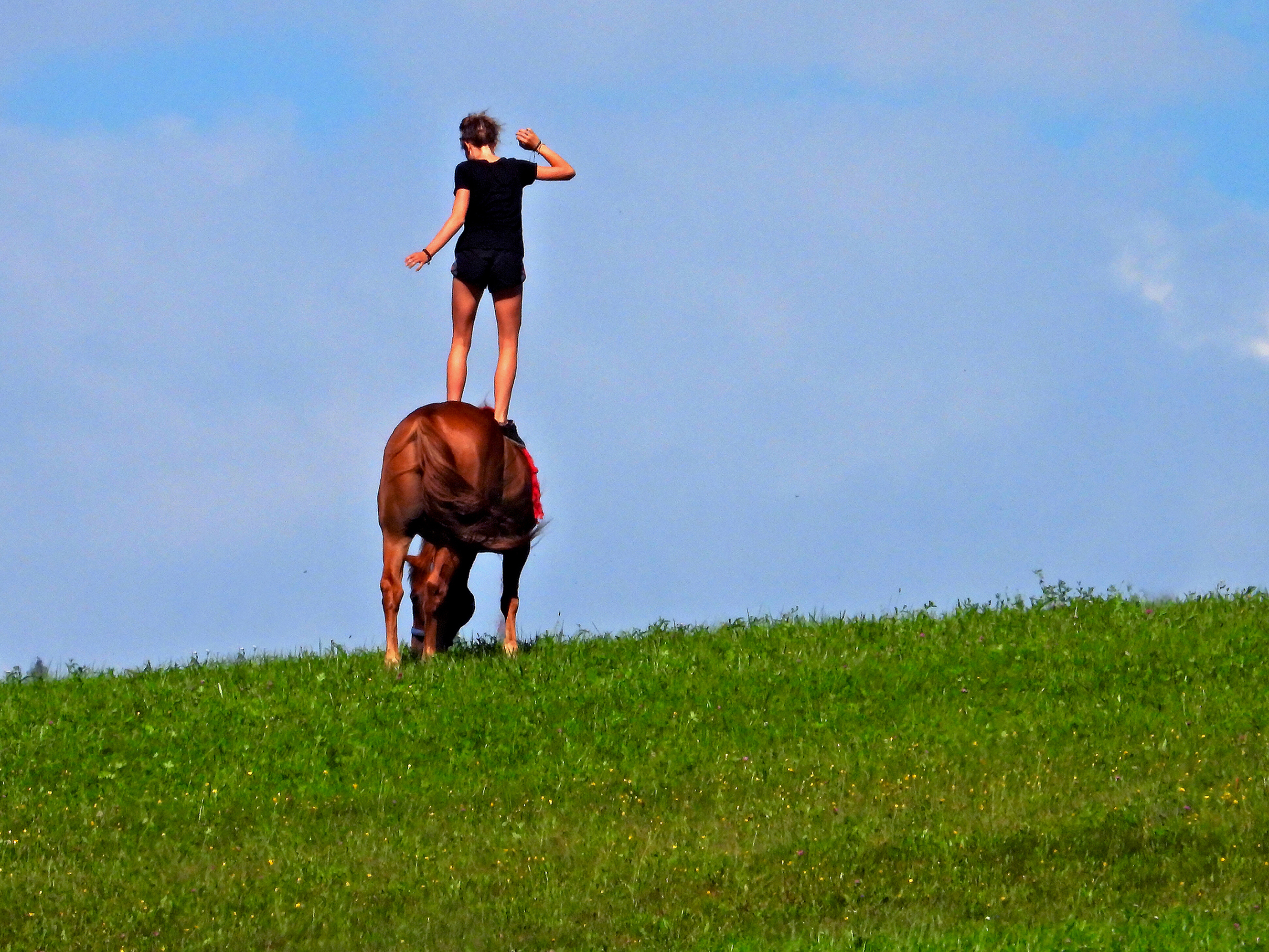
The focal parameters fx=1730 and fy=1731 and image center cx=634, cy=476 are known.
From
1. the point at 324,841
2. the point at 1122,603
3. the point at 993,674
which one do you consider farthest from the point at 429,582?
the point at 1122,603

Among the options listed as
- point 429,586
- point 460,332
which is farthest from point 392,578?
point 460,332

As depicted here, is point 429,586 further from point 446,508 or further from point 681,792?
point 681,792

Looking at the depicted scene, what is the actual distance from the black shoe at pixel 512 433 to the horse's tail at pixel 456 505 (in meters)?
0.68

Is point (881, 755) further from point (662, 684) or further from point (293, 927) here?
point (293, 927)

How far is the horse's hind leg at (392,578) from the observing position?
19094 mm

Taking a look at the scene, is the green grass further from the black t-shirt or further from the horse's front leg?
the black t-shirt

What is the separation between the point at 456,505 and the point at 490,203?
382cm

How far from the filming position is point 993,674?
18.5 metres

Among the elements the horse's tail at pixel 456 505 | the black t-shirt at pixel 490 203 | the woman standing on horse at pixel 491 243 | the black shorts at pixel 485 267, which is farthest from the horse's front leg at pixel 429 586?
the black t-shirt at pixel 490 203

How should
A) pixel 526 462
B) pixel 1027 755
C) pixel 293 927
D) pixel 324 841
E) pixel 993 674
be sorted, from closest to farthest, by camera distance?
pixel 293 927
pixel 324 841
pixel 1027 755
pixel 993 674
pixel 526 462

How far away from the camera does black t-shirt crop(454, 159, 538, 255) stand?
803 inches

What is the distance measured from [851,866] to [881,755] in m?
2.71

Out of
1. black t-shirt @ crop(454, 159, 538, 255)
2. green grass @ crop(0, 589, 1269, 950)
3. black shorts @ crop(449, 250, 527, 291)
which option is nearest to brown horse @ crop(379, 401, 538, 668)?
green grass @ crop(0, 589, 1269, 950)

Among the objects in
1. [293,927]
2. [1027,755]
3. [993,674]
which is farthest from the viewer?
[993,674]
